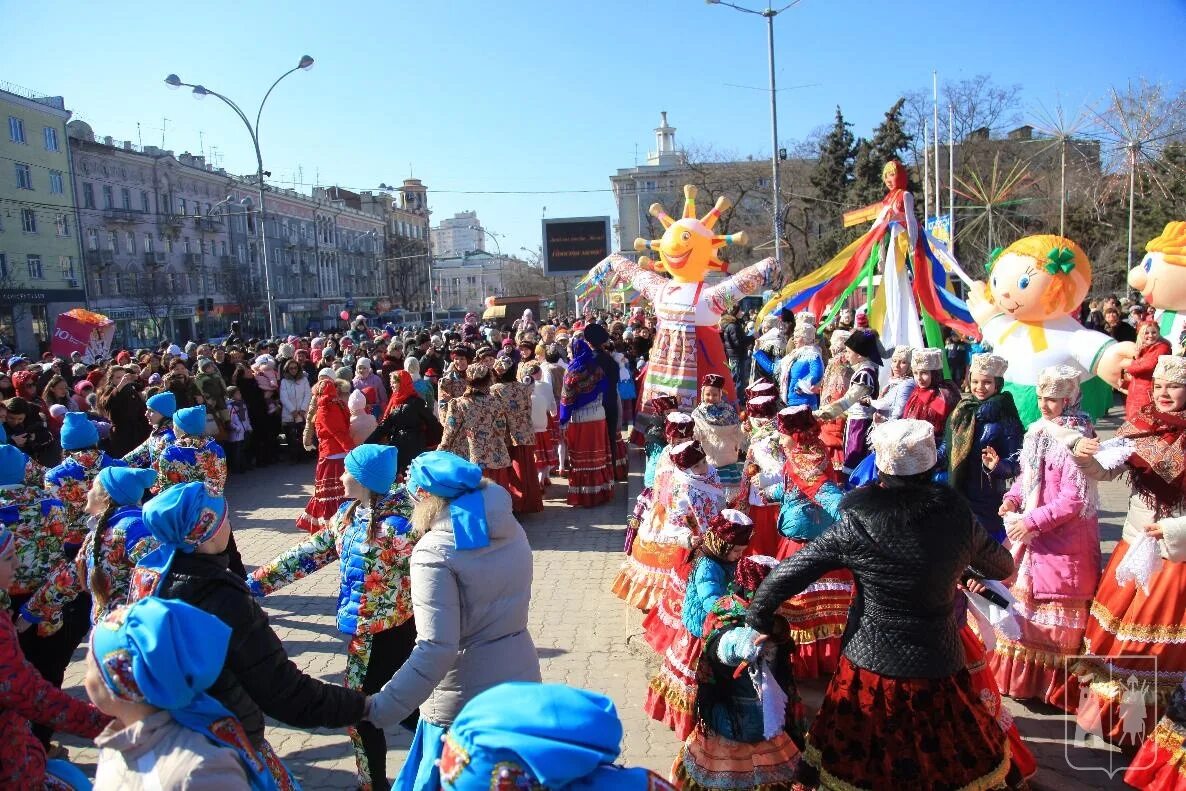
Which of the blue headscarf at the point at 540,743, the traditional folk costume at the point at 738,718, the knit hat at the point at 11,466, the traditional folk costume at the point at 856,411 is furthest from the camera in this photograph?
the traditional folk costume at the point at 856,411

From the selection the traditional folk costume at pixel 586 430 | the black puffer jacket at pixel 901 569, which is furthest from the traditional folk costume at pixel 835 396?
the black puffer jacket at pixel 901 569

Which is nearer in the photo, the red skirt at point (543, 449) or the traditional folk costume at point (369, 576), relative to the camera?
the traditional folk costume at point (369, 576)

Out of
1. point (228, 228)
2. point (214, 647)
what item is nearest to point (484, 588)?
point (214, 647)

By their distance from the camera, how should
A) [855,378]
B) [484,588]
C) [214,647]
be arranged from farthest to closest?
[855,378] → [484,588] → [214,647]

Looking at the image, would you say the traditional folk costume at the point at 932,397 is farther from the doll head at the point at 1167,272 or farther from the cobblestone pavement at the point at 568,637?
the doll head at the point at 1167,272

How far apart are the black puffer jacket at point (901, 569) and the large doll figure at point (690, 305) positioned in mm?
5642

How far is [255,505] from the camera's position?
1061 centimetres

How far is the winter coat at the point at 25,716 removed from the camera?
2750 millimetres

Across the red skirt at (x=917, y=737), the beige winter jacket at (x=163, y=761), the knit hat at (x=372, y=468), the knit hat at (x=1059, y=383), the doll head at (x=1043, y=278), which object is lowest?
the red skirt at (x=917, y=737)

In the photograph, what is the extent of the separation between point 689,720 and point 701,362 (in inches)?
218

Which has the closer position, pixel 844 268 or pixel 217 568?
pixel 217 568

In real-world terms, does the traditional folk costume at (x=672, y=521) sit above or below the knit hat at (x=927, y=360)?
below

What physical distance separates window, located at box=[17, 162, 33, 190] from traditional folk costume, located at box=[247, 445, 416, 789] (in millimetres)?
42136

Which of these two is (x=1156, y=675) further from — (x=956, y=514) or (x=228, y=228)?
(x=228, y=228)
